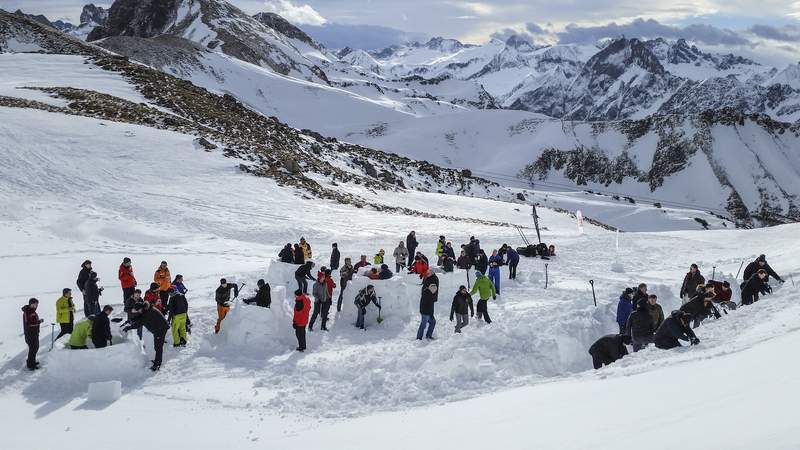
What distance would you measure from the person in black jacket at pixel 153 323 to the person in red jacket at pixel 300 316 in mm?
2561

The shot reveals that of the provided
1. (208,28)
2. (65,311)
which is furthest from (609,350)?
(208,28)

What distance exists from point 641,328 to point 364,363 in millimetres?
5299

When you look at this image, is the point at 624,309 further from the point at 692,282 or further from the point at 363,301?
the point at 363,301

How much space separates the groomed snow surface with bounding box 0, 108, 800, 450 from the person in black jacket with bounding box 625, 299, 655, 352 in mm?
989

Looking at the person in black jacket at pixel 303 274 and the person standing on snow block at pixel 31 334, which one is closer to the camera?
the person standing on snow block at pixel 31 334

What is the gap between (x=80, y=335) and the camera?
11.8m

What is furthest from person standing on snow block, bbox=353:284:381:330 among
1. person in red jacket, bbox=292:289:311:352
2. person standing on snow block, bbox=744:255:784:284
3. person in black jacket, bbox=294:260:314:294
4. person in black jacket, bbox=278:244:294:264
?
person standing on snow block, bbox=744:255:784:284

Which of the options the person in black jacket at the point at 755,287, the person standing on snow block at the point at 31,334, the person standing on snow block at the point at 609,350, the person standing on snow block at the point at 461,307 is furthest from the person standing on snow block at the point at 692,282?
the person standing on snow block at the point at 31,334

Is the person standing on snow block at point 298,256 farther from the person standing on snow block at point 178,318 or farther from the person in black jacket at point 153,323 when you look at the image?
the person in black jacket at point 153,323

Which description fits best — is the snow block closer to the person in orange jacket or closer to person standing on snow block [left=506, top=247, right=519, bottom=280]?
the person in orange jacket

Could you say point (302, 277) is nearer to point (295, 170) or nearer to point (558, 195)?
point (295, 170)

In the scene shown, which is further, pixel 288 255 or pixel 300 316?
pixel 288 255

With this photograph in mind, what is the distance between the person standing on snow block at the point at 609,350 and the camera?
38.8 feet

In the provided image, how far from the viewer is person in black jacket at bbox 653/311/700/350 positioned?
10.6 meters
